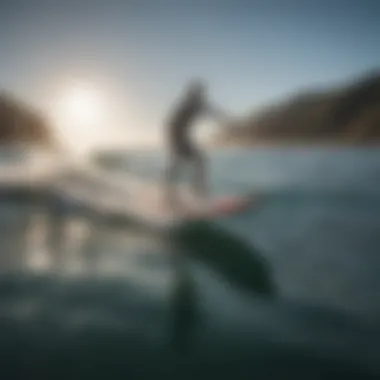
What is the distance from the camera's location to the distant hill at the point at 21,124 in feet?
5.21

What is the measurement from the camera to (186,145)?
156 cm

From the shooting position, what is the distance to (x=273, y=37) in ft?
5.43

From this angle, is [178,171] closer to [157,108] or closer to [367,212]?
[157,108]

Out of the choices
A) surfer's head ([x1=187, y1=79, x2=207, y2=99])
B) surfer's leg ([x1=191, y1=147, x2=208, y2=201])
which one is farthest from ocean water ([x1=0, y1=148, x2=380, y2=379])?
surfer's head ([x1=187, y1=79, x2=207, y2=99])

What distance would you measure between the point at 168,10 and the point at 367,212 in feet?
3.01

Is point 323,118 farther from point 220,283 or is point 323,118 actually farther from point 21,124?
point 21,124

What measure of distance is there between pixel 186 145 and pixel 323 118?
47 cm

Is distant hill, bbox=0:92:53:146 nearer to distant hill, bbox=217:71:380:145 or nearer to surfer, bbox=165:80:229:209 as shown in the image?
surfer, bbox=165:80:229:209

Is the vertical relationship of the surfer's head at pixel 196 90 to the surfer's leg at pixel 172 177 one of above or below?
above

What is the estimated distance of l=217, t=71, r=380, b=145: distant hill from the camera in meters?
1.60

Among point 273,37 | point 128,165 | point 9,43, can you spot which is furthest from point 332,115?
point 9,43

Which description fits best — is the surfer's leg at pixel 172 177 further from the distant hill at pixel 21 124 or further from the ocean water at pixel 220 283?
the distant hill at pixel 21 124

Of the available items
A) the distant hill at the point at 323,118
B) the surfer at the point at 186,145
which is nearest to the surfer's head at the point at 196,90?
the surfer at the point at 186,145

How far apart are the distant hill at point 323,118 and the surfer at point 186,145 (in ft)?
0.41
